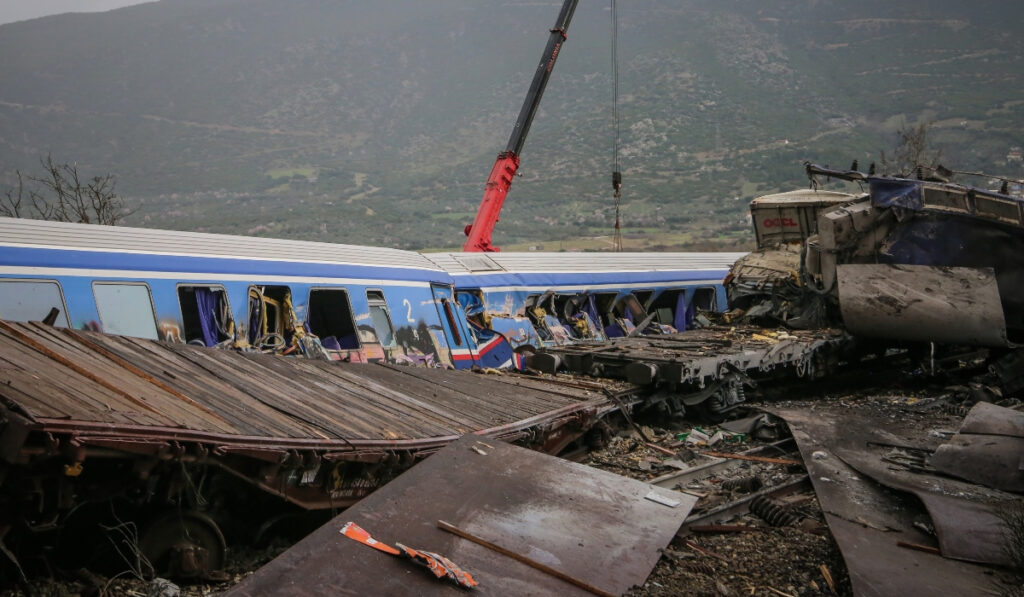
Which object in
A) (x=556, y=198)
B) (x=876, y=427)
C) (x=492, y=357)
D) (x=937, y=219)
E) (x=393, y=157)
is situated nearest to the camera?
(x=876, y=427)

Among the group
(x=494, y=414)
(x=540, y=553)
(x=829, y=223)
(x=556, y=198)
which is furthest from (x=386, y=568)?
(x=556, y=198)

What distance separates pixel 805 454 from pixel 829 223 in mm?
6595

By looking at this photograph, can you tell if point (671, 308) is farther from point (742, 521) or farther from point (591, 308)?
point (742, 521)

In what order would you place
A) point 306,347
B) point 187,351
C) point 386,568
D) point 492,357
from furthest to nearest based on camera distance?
point 492,357 → point 306,347 → point 187,351 → point 386,568

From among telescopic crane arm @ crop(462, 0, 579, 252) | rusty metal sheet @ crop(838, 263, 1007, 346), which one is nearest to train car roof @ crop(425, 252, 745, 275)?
telescopic crane arm @ crop(462, 0, 579, 252)

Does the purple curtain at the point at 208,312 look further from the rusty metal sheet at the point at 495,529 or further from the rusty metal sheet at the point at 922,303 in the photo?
the rusty metal sheet at the point at 922,303

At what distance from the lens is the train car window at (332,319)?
467 inches

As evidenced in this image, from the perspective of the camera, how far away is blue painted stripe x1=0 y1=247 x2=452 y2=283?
8359 mm

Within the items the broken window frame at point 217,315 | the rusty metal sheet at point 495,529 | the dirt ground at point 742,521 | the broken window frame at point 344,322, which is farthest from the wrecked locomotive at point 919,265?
the broken window frame at point 217,315

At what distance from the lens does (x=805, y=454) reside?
842 centimetres

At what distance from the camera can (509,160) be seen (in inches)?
723

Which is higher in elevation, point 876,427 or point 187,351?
point 187,351

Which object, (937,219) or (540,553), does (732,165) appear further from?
(540,553)

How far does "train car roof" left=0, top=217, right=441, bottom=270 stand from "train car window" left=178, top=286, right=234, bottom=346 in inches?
19.7
